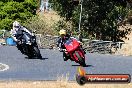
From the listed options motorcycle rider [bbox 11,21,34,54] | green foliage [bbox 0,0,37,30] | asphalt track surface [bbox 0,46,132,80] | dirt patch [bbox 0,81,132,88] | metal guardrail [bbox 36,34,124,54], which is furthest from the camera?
green foliage [bbox 0,0,37,30]

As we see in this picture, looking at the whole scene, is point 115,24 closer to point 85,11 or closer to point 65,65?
point 85,11

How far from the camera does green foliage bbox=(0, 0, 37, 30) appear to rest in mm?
48831

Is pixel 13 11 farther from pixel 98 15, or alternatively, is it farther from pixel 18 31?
pixel 18 31

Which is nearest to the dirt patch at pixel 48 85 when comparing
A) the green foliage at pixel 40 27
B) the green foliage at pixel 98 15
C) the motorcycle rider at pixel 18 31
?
the motorcycle rider at pixel 18 31

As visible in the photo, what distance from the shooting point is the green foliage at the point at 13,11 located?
160ft

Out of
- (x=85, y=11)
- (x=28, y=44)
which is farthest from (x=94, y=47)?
(x=28, y=44)

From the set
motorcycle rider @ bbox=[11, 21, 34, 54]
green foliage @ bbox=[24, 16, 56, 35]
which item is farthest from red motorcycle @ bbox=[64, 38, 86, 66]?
green foliage @ bbox=[24, 16, 56, 35]

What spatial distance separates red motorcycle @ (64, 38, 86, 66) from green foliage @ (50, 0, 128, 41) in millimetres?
17198

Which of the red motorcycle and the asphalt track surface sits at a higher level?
the red motorcycle

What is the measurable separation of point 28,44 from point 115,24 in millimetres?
15192

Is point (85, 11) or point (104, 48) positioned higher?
point (85, 11)

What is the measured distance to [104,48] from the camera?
32.3m

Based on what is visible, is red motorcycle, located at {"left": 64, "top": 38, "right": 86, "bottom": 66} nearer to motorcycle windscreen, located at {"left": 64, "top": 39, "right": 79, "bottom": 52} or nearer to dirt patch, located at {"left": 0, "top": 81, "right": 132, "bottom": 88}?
motorcycle windscreen, located at {"left": 64, "top": 39, "right": 79, "bottom": 52}

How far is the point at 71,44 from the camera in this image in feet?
66.1
